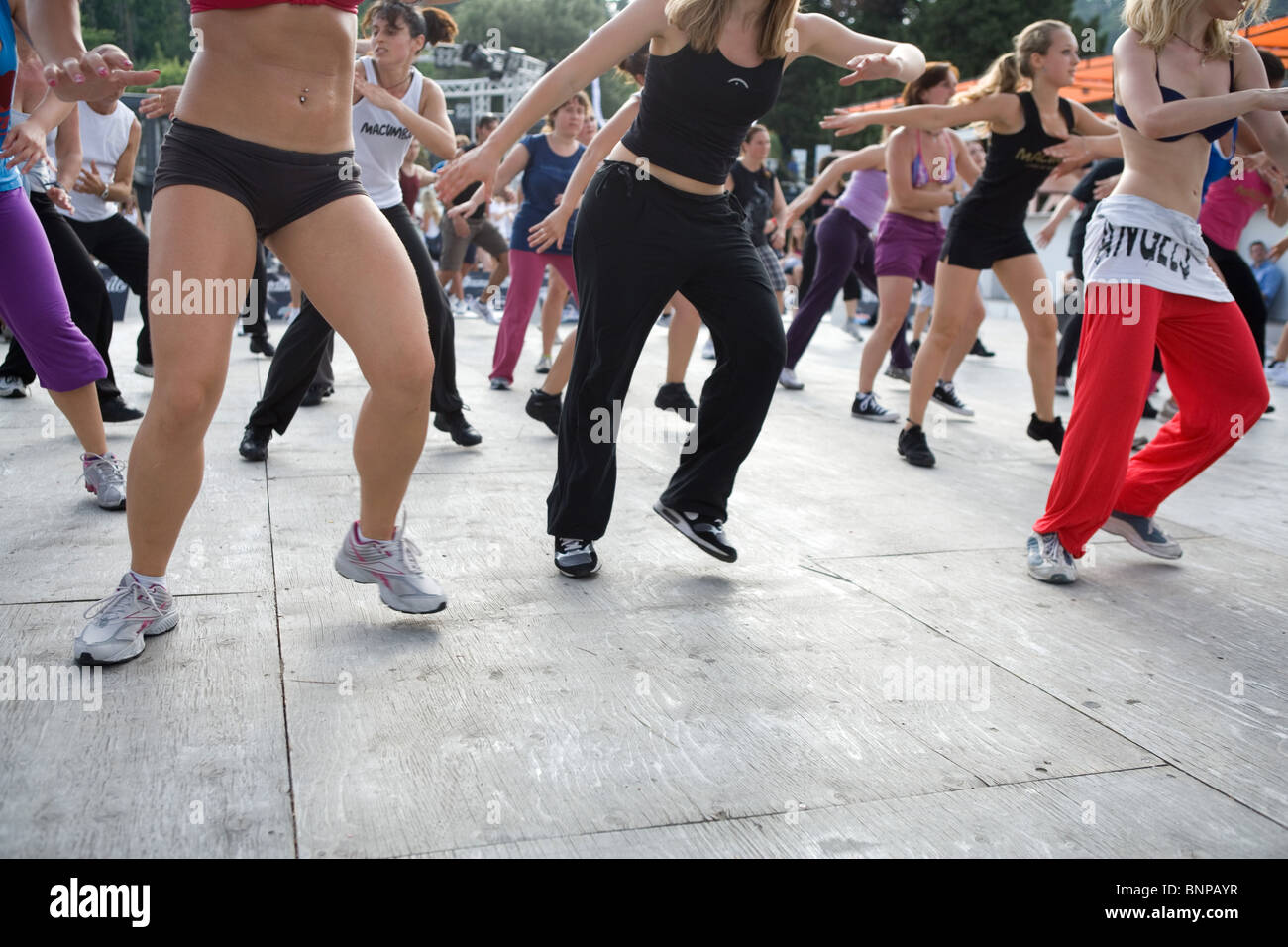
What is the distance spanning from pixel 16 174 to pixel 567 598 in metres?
2.21

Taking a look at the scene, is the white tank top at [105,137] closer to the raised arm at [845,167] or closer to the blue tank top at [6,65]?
the blue tank top at [6,65]

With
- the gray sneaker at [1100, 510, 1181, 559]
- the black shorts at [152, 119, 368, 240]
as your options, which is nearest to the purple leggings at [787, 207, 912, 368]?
the gray sneaker at [1100, 510, 1181, 559]

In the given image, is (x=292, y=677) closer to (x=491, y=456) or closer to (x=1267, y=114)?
(x=491, y=456)

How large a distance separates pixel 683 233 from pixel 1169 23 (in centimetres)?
161

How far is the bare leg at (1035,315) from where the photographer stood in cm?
545

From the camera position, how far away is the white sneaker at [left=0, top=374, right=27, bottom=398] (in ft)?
21.9

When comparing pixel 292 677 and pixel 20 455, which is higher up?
pixel 292 677

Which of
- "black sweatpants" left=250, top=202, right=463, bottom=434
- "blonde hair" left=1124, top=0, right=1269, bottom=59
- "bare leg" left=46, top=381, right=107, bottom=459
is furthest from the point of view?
"black sweatpants" left=250, top=202, right=463, bottom=434

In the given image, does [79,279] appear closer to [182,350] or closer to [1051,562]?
[182,350]

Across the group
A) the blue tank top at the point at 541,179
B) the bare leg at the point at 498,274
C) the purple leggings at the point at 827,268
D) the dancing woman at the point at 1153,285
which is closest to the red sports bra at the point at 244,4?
the dancing woman at the point at 1153,285

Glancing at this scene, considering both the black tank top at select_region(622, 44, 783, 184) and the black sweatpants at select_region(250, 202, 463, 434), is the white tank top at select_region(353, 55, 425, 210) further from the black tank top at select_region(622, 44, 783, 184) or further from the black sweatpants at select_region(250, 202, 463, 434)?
the black tank top at select_region(622, 44, 783, 184)

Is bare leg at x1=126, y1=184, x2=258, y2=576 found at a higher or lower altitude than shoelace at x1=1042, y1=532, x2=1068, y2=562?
higher
